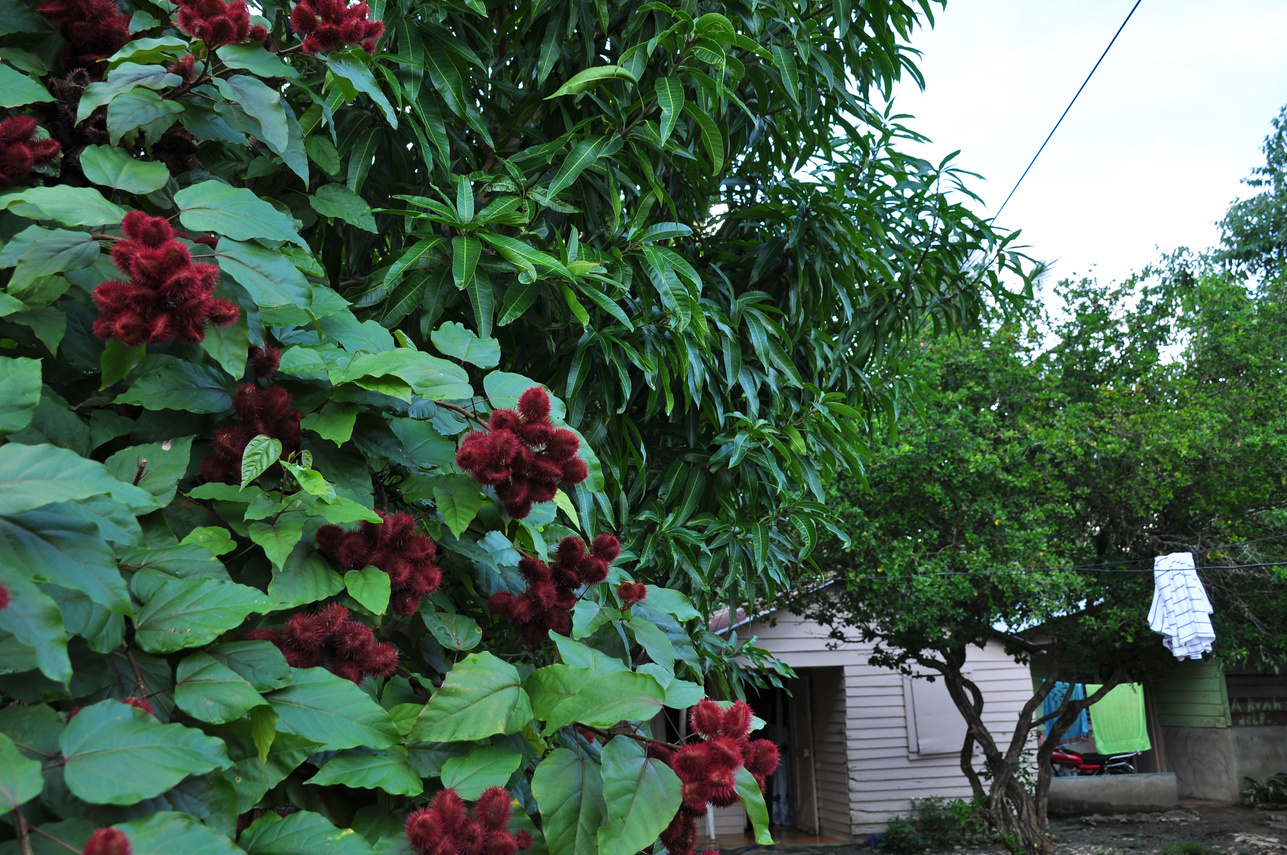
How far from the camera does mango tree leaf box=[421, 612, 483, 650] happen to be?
3.41 feet

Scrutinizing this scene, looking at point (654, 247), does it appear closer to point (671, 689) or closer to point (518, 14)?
point (518, 14)

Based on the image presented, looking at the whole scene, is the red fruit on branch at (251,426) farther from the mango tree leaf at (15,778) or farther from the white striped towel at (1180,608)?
the white striped towel at (1180,608)

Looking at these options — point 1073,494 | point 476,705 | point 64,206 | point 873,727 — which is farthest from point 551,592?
point 873,727

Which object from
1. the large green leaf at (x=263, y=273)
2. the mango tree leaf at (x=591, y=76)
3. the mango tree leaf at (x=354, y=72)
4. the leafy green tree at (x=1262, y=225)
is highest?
the leafy green tree at (x=1262, y=225)

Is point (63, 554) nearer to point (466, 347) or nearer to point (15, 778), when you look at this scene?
point (15, 778)

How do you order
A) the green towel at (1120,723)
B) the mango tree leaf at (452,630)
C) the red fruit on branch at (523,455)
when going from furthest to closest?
the green towel at (1120,723) → the mango tree leaf at (452,630) → the red fruit on branch at (523,455)

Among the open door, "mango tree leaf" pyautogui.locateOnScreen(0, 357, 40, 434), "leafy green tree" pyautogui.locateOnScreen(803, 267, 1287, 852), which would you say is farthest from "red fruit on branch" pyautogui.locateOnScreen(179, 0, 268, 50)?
the open door

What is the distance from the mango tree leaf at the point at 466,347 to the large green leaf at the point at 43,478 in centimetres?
57

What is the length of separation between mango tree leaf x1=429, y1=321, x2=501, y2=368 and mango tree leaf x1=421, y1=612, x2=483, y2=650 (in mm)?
332

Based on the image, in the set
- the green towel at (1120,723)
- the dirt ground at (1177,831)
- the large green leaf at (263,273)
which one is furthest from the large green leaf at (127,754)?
the green towel at (1120,723)

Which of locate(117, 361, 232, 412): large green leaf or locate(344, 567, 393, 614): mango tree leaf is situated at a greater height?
locate(117, 361, 232, 412): large green leaf

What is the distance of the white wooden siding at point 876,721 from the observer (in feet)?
37.1

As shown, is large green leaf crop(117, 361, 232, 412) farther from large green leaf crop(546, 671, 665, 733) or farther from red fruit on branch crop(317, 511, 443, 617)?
large green leaf crop(546, 671, 665, 733)

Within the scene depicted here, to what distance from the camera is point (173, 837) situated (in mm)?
582
